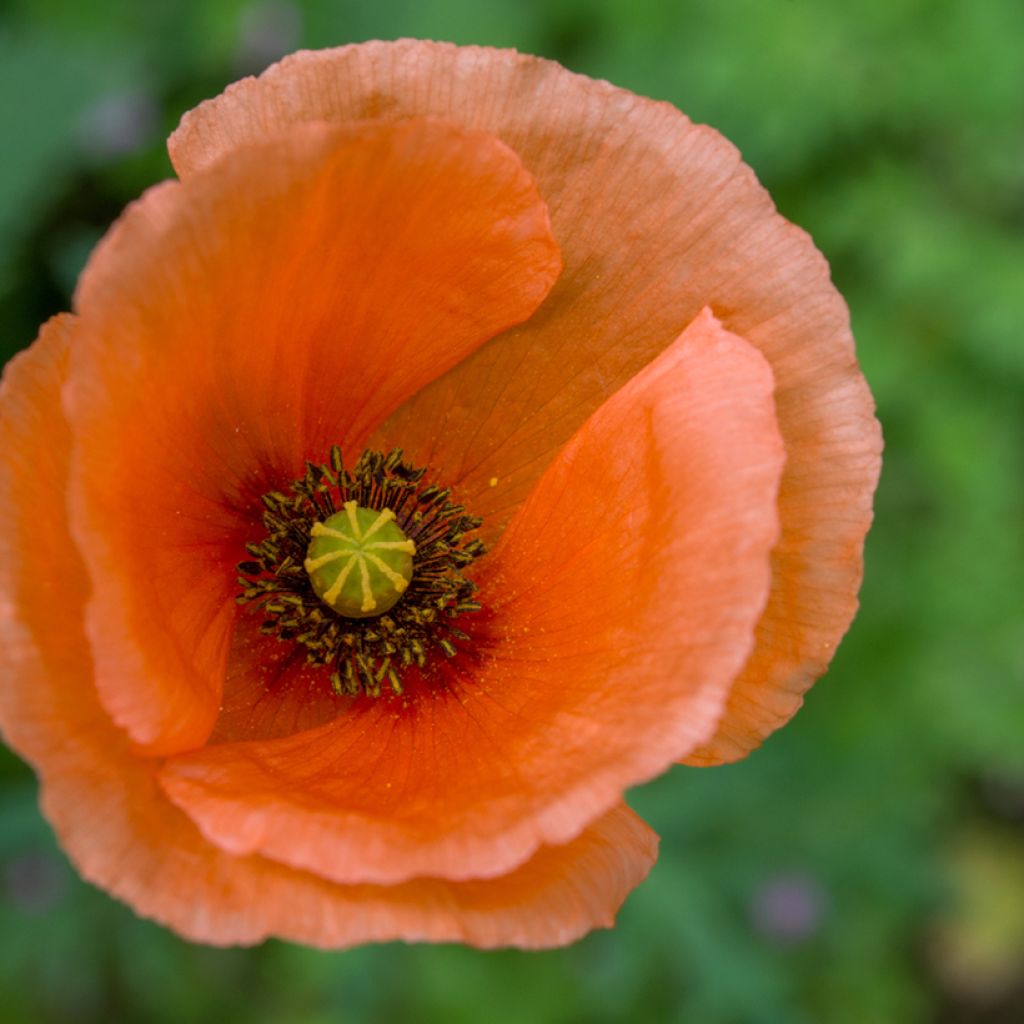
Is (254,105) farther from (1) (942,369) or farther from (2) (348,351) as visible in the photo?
(1) (942,369)

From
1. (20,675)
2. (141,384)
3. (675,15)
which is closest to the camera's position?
(20,675)

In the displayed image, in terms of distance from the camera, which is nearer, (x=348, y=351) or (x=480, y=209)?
(x=480, y=209)

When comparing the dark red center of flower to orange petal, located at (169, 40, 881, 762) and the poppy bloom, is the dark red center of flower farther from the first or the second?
orange petal, located at (169, 40, 881, 762)

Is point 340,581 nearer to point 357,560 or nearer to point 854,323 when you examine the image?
point 357,560

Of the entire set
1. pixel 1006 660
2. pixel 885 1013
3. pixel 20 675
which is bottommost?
pixel 885 1013

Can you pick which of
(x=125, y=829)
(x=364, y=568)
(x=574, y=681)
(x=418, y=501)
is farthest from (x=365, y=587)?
(x=125, y=829)

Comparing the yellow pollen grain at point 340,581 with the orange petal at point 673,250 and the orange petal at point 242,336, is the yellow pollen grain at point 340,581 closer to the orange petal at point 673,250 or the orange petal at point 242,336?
the orange petal at point 242,336

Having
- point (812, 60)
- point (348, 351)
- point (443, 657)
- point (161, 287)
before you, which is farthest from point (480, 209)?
point (812, 60)

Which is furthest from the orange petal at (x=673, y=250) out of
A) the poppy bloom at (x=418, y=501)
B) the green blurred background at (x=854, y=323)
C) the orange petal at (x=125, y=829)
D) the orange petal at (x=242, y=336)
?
the green blurred background at (x=854, y=323)
